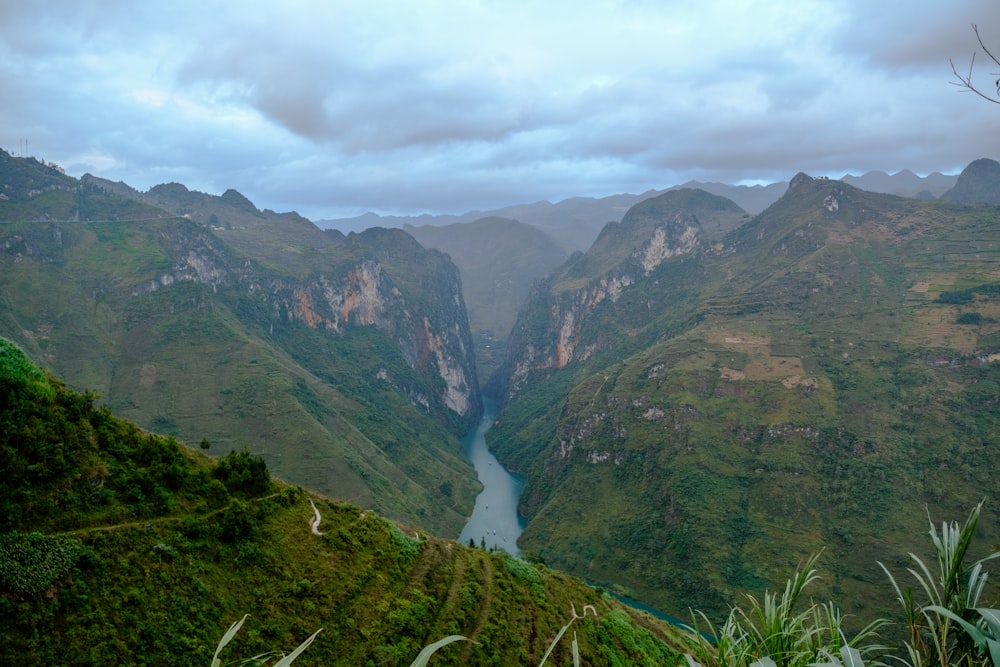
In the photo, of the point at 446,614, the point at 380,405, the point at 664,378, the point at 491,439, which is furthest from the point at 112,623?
the point at 491,439

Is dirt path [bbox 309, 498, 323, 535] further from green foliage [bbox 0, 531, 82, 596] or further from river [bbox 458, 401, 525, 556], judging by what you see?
river [bbox 458, 401, 525, 556]

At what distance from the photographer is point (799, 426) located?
293ft

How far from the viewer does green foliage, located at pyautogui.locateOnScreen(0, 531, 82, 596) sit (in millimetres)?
14469

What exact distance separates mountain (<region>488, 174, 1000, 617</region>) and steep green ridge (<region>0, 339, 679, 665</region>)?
4404 cm

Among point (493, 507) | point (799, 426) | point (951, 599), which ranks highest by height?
point (951, 599)

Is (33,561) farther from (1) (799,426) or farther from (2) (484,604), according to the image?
(1) (799,426)

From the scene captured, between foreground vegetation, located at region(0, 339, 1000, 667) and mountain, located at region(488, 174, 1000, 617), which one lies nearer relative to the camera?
foreground vegetation, located at region(0, 339, 1000, 667)

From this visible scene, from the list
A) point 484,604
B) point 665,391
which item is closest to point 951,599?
point 484,604

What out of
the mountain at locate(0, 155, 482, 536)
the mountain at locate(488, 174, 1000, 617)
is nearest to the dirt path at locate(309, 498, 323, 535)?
the mountain at locate(0, 155, 482, 536)

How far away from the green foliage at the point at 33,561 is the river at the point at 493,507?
69.1 meters

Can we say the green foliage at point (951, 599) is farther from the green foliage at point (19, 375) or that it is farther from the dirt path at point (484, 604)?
the green foliage at point (19, 375)

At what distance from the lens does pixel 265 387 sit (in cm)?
9512

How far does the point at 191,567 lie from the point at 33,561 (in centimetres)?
475

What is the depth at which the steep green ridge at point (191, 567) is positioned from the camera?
1542 centimetres
